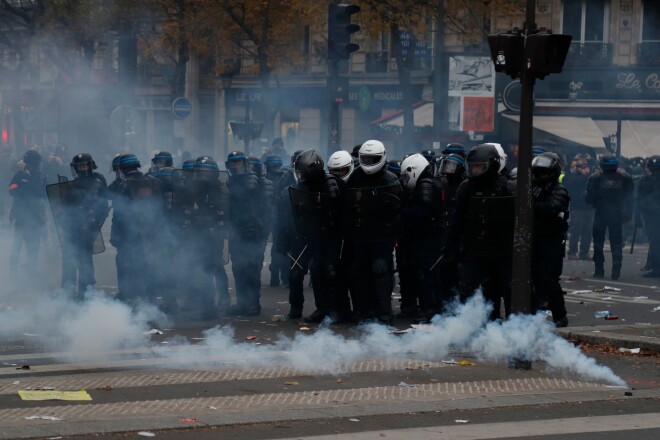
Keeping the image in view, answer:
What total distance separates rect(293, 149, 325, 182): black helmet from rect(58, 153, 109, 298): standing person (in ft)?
Answer: 7.88

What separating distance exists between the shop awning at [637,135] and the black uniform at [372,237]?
71.2 ft

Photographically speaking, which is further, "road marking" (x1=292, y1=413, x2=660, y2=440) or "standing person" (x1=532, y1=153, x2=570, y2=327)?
"standing person" (x1=532, y1=153, x2=570, y2=327)

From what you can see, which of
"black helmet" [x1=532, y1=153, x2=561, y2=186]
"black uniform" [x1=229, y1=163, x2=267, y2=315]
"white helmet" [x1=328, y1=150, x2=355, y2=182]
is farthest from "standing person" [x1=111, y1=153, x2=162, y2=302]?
"black helmet" [x1=532, y1=153, x2=561, y2=186]

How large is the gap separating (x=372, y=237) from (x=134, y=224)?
2584mm

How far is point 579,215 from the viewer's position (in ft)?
66.5

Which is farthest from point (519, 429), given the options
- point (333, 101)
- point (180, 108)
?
point (180, 108)

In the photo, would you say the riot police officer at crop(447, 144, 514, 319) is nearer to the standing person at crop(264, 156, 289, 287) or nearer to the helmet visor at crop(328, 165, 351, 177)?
the helmet visor at crop(328, 165, 351, 177)

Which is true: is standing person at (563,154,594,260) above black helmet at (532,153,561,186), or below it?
below

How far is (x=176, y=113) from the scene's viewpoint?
29188mm

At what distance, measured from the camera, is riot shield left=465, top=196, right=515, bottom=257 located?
9.39m

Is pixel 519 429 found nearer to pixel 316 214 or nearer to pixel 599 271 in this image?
pixel 316 214

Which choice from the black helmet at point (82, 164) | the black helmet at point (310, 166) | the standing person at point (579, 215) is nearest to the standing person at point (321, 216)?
the black helmet at point (310, 166)

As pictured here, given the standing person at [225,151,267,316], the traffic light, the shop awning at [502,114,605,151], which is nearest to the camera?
the standing person at [225,151,267,316]

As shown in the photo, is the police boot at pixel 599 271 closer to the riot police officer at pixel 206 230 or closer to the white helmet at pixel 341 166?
the white helmet at pixel 341 166
